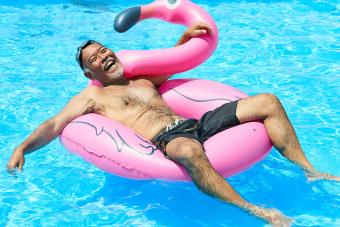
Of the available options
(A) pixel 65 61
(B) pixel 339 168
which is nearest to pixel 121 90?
(B) pixel 339 168

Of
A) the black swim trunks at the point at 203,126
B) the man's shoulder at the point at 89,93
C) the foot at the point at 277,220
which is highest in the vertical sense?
the man's shoulder at the point at 89,93

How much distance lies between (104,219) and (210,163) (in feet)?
2.62

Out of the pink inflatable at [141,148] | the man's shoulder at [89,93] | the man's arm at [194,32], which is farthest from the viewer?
the man's arm at [194,32]

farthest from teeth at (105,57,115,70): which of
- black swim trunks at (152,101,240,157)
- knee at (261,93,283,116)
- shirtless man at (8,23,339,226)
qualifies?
knee at (261,93,283,116)

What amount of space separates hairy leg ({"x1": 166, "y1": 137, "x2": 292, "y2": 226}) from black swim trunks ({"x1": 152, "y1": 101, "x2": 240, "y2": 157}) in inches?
10.7

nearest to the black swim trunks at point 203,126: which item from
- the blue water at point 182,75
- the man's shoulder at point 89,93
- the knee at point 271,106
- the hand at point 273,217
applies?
the knee at point 271,106

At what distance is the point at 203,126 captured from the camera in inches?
160

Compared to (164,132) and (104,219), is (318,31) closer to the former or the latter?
(164,132)

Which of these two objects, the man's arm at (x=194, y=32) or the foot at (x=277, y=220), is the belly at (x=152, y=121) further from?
the foot at (x=277, y=220)

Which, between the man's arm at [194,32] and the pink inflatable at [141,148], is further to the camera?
the man's arm at [194,32]

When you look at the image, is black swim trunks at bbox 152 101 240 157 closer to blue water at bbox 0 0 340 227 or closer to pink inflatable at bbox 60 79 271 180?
pink inflatable at bbox 60 79 271 180

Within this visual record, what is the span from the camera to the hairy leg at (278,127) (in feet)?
12.6

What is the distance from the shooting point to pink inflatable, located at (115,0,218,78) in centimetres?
448

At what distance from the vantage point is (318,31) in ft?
22.9
